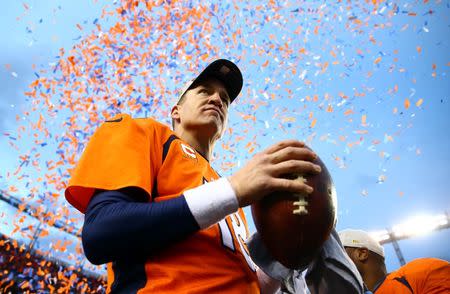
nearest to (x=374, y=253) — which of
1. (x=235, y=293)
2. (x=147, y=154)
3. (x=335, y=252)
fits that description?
(x=335, y=252)

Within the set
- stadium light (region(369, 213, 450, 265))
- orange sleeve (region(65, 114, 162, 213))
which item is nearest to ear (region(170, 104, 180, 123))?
Answer: orange sleeve (region(65, 114, 162, 213))

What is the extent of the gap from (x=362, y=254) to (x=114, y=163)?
14.1 feet

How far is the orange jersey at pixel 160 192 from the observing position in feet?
4.58

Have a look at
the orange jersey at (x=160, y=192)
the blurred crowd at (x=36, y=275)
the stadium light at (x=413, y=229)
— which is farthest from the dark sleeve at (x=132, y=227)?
the stadium light at (x=413, y=229)

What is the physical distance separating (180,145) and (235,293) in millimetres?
937

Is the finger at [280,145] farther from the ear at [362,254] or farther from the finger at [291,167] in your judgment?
the ear at [362,254]

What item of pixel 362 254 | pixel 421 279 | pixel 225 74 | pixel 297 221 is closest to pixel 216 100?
pixel 225 74

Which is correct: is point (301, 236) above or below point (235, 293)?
above

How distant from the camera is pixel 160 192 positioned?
1.69 metres

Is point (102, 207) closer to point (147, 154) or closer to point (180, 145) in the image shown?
point (147, 154)

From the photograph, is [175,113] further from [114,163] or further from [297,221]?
[297,221]

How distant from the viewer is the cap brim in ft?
9.35

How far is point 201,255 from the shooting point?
4.92 feet

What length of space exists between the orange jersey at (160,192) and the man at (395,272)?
3102 mm
